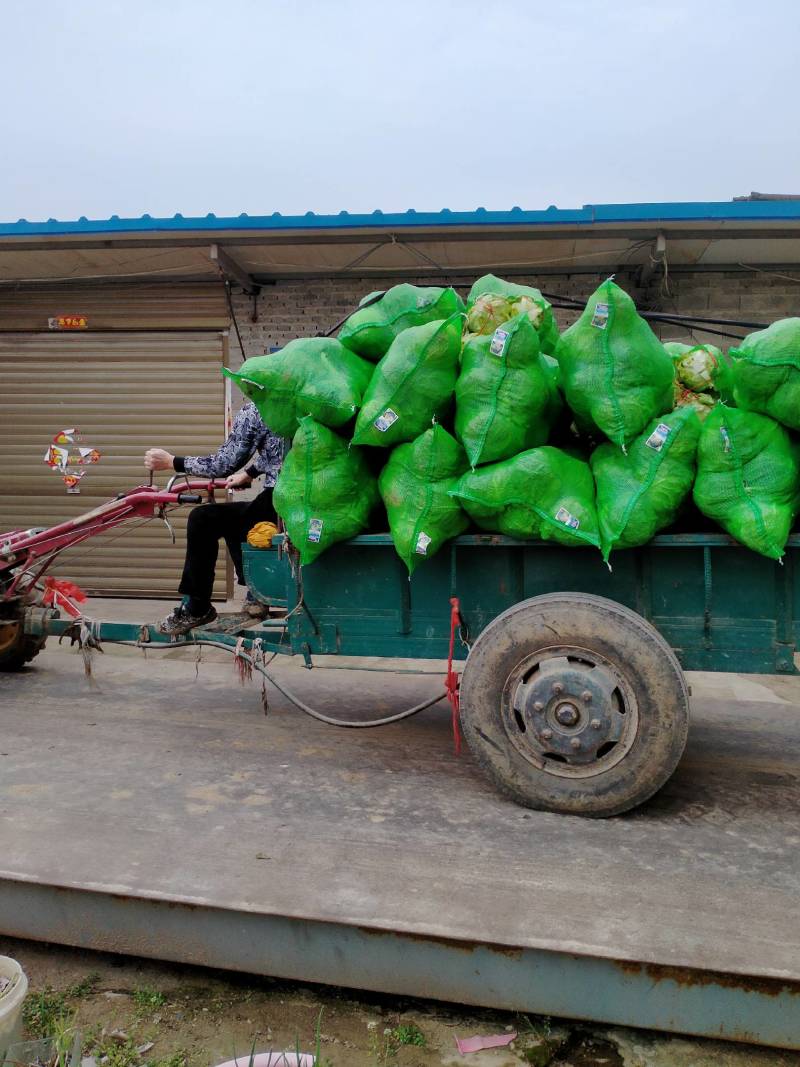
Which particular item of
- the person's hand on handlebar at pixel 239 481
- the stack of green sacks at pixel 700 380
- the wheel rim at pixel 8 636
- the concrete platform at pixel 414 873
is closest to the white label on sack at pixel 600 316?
the stack of green sacks at pixel 700 380

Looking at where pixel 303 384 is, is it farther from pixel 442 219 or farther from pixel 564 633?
pixel 442 219

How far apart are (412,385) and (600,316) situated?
2.43ft

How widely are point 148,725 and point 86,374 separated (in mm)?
5927

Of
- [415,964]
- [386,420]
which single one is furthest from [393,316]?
[415,964]

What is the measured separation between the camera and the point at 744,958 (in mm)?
2039

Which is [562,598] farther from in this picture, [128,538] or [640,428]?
[128,538]

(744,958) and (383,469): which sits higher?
(383,469)

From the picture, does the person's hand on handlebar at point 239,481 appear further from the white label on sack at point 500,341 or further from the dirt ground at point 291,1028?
the dirt ground at point 291,1028

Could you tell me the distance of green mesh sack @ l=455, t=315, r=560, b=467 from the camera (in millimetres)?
2955

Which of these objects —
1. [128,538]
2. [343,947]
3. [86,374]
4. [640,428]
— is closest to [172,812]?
[343,947]

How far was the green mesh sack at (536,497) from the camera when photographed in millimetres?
2934

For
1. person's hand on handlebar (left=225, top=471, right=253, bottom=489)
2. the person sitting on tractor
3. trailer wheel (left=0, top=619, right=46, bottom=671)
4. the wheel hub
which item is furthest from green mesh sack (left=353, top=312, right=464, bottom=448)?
trailer wheel (left=0, top=619, right=46, bottom=671)

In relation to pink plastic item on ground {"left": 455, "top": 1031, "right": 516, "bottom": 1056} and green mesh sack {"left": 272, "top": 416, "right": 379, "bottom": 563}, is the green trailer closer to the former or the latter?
green mesh sack {"left": 272, "top": 416, "right": 379, "bottom": 563}

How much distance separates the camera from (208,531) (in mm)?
4297
